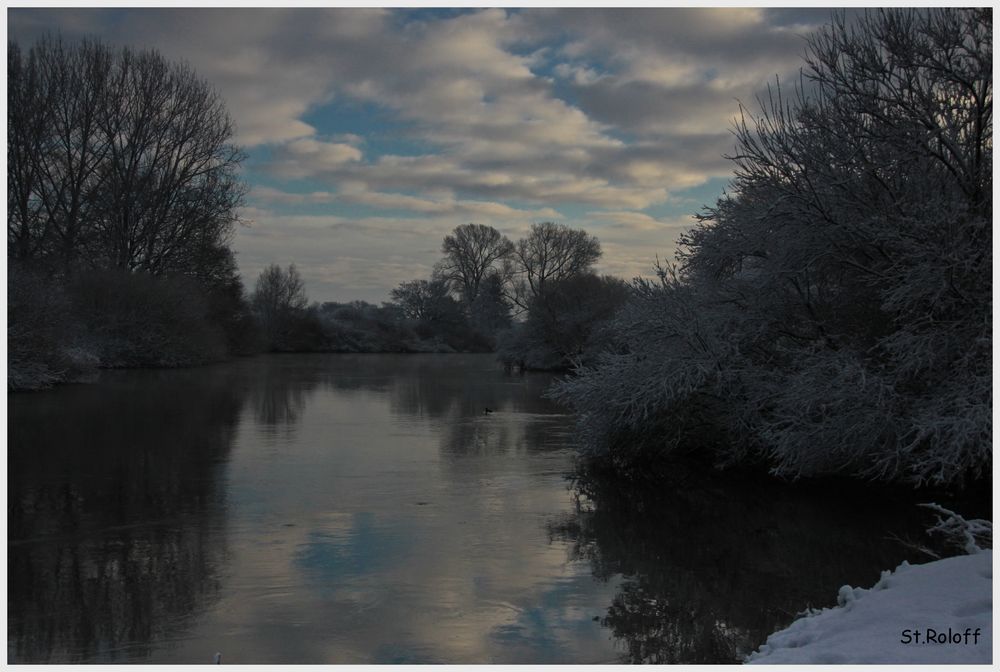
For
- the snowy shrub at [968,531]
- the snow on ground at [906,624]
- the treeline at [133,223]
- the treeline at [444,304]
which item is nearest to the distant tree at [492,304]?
the treeline at [444,304]

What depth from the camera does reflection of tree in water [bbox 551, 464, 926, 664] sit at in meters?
6.38

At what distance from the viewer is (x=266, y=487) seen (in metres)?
11.3

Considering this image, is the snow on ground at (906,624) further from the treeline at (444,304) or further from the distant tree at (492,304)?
the distant tree at (492,304)

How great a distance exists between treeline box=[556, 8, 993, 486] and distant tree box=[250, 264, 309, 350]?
57.5m

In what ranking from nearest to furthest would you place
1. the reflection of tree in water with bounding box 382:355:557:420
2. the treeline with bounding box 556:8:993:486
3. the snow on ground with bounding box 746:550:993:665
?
the snow on ground with bounding box 746:550:993:665
the treeline with bounding box 556:8:993:486
the reflection of tree in water with bounding box 382:355:557:420

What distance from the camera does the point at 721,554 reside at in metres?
8.48

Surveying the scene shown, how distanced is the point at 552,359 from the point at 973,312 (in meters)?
35.3

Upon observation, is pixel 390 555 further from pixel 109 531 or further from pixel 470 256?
pixel 470 256

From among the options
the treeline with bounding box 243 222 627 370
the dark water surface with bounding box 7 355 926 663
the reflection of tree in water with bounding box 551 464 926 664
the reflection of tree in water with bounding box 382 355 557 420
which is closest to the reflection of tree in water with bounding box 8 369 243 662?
the dark water surface with bounding box 7 355 926 663

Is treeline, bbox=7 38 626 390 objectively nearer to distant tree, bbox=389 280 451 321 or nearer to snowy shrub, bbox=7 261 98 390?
snowy shrub, bbox=7 261 98 390

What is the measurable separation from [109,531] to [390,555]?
2.89 metres

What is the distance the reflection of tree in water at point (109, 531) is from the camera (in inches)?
241

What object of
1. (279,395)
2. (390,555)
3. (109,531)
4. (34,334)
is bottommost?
(390,555)

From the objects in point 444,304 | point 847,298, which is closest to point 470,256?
point 444,304
